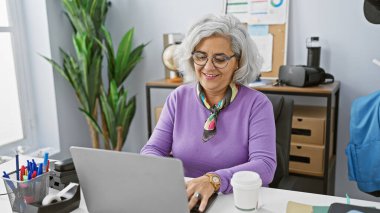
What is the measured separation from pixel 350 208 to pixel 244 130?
60 centimetres

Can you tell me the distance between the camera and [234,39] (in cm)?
151

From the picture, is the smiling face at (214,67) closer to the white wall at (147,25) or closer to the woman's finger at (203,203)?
the woman's finger at (203,203)

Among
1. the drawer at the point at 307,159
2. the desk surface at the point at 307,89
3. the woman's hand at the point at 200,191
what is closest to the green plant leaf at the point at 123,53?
the desk surface at the point at 307,89

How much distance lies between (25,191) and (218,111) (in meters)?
0.80

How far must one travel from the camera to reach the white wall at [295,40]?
7.97ft

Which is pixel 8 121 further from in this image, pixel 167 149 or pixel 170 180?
pixel 170 180

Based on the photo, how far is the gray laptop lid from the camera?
0.87m

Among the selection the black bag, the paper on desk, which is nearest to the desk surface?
the black bag

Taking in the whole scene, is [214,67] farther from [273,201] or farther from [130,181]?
[130,181]

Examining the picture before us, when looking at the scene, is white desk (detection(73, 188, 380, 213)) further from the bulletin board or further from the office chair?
the bulletin board

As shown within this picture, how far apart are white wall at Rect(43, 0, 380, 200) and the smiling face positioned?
1216 millimetres

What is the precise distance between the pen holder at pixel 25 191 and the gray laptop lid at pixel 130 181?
14cm

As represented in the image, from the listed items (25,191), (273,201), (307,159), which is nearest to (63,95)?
(307,159)

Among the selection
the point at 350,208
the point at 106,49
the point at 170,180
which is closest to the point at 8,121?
the point at 106,49
